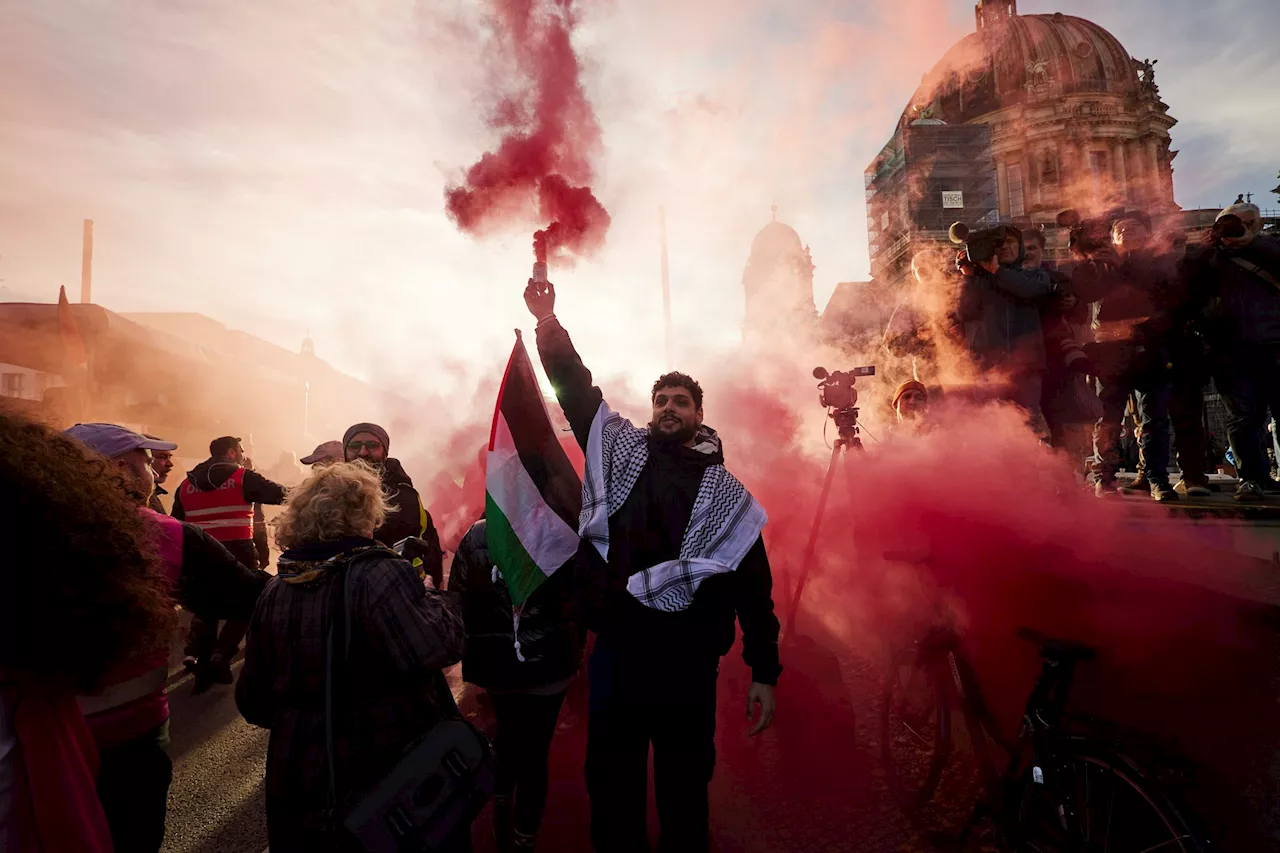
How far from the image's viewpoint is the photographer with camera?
5.59 m

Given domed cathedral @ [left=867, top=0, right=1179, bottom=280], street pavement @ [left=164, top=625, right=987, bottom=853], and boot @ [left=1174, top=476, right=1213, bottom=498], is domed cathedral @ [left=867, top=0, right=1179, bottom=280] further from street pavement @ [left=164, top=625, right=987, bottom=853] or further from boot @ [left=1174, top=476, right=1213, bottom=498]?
street pavement @ [left=164, top=625, right=987, bottom=853]

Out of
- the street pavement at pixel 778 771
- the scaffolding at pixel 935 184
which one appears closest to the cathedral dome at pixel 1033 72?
the scaffolding at pixel 935 184

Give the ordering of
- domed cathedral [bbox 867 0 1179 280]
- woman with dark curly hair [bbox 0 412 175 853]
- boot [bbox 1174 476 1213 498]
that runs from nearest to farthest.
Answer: woman with dark curly hair [bbox 0 412 175 853] < boot [bbox 1174 476 1213 498] < domed cathedral [bbox 867 0 1179 280]

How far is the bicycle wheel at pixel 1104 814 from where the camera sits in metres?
2.17

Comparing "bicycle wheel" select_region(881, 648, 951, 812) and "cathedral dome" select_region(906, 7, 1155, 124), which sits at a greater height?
"cathedral dome" select_region(906, 7, 1155, 124)

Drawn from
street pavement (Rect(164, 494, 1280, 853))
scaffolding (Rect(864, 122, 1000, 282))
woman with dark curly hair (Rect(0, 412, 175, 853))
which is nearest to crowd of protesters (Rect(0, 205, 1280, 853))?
woman with dark curly hair (Rect(0, 412, 175, 853))

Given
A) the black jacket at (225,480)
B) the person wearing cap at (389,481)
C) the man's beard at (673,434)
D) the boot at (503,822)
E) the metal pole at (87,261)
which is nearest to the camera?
the man's beard at (673,434)

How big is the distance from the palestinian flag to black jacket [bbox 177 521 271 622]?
3.34 feet

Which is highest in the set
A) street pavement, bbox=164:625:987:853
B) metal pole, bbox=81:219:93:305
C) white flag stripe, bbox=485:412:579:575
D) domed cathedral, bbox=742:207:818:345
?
domed cathedral, bbox=742:207:818:345

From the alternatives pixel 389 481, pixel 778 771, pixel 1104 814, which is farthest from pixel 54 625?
pixel 778 771

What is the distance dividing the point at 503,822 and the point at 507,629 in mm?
994

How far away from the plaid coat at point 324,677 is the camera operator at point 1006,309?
191 inches

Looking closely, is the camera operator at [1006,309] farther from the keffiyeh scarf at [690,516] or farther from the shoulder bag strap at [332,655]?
the shoulder bag strap at [332,655]

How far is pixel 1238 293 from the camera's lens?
527 cm
